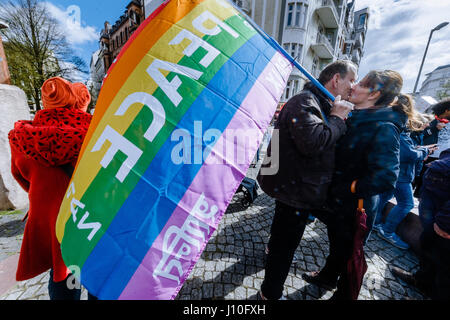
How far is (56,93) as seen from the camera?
4.53 ft

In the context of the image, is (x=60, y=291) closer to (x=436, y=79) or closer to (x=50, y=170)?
(x=50, y=170)

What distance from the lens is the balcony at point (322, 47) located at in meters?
16.5

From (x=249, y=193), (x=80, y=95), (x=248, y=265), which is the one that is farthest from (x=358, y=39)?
(x=80, y=95)

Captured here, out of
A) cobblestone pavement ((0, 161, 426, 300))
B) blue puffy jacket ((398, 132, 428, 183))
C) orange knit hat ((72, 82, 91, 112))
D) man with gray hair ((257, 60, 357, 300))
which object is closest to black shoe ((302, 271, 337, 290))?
cobblestone pavement ((0, 161, 426, 300))

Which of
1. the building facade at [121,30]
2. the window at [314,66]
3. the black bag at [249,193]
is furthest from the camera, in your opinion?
the building facade at [121,30]

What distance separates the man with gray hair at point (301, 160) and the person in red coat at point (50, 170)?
1.55 meters

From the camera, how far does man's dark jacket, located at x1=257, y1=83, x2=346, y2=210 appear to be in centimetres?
128

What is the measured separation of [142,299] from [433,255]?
8.07 feet

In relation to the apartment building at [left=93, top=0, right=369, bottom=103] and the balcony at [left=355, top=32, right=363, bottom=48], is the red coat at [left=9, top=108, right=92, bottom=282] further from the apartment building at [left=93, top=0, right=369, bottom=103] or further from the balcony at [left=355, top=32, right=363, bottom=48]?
the balcony at [left=355, top=32, right=363, bottom=48]

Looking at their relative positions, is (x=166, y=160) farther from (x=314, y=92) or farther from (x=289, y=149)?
(x=314, y=92)

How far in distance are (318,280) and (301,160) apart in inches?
62.9

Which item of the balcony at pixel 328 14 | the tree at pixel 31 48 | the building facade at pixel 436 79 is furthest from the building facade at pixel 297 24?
the building facade at pixel 436 79

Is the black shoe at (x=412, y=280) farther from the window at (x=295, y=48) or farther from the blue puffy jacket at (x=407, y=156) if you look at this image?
the window at (x=295, y=48)
